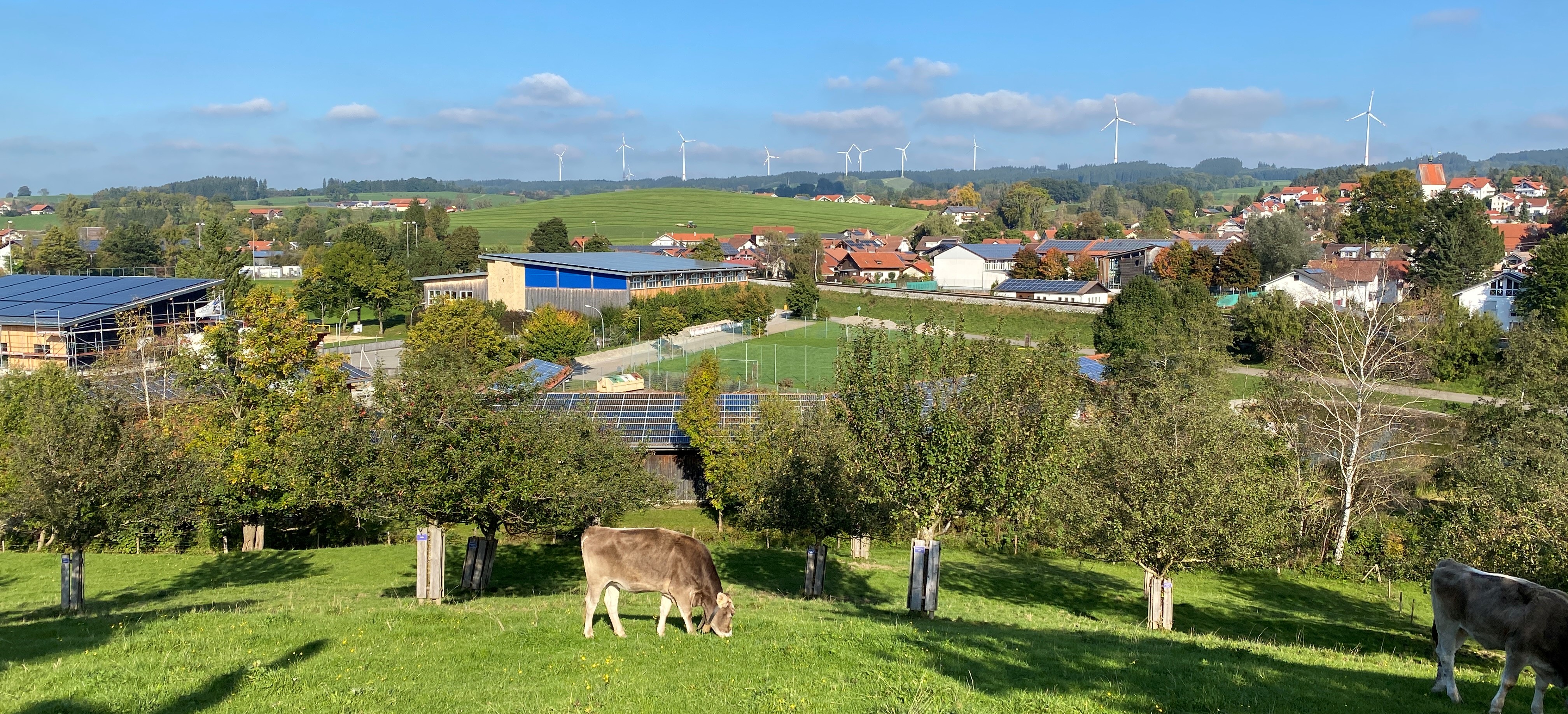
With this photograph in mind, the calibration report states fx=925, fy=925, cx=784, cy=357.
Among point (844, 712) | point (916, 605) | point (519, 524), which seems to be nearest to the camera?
point (844, 712)

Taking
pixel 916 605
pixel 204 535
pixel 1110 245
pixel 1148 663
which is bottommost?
pixel 204 535

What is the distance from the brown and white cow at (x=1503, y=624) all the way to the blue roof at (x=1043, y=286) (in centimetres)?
8901

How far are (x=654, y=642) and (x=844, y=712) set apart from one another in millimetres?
3778

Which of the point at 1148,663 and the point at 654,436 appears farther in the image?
the point at 654,436

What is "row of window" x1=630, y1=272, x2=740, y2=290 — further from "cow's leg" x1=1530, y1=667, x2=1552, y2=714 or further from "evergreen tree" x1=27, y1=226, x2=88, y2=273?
"cow's leg" x1=1530, y1=667, x2=1552, y2=714

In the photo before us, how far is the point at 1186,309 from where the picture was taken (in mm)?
66562

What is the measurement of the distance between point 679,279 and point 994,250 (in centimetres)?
4777

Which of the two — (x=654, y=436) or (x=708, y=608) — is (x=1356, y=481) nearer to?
(x=654, y=436)

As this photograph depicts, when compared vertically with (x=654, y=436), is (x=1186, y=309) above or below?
above

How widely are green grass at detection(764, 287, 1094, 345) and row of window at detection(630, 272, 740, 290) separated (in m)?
6.24

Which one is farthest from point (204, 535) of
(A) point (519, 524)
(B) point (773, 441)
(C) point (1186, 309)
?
(C) point (1186, 309)

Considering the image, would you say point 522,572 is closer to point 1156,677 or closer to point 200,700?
point 200,700

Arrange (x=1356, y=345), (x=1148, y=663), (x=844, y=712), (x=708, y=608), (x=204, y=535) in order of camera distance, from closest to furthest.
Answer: (x=844, y=712), (x=1148, y=663), (x=708, y=608), (x=204, y=535), (x=1356, y=345)

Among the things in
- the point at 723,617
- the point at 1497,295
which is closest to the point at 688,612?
the point at 723,617
